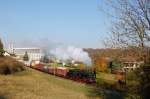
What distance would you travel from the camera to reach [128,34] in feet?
56.7

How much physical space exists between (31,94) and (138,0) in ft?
23.4

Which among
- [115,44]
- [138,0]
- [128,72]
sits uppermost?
[138,0]

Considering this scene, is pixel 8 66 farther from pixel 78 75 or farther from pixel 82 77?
pixel 78 75

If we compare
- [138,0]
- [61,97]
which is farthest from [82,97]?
[138,0]

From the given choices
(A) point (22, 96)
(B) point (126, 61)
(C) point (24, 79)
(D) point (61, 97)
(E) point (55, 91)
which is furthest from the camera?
(C) point (24, 79)

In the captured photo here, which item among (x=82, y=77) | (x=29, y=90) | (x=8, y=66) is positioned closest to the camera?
(x=29, y=90)

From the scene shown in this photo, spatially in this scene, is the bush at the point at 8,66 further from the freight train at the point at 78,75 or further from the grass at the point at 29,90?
the freight train at the point at 78,75

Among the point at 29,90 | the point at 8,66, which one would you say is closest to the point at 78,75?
the point at 8,66

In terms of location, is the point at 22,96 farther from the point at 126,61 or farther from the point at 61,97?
the point at 126,61

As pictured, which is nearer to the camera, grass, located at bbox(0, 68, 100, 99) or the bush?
grass, located at bbox(0, 68, 100, 99)

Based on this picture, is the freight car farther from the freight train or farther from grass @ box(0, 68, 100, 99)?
grass @ box(0, 68, 100, 99)

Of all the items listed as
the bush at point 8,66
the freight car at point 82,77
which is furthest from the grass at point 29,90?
the freight car at point 82,77

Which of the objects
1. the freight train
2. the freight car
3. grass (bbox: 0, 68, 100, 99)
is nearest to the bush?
grass (bbox: 0, 68, 100, 99)

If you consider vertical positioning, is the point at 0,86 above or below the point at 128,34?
below
